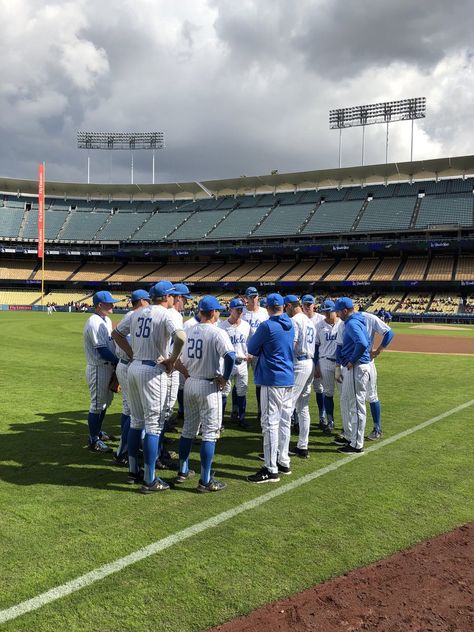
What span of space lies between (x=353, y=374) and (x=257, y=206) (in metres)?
62.4

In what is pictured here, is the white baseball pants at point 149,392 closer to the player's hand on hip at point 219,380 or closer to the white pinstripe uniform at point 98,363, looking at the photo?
the player's hand on hip at point 219,380

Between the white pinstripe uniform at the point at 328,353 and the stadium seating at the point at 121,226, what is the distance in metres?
62.3

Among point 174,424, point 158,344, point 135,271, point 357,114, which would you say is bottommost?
point 174,424

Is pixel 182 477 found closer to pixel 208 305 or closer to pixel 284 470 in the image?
pixel 284 470

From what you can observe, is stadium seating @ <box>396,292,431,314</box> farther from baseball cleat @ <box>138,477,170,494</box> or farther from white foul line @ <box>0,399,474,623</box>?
baseball cleat @ <box>138,477,170,494</box>

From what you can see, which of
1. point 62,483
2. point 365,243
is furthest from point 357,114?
point 62,483

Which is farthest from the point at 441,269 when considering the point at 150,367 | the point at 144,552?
the point at 144,552

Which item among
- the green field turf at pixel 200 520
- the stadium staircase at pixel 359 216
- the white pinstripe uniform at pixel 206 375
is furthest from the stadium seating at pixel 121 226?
the white pinstripe uniform at pixel 206 375

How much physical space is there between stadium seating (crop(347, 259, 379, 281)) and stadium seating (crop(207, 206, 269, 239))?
15.5 metres

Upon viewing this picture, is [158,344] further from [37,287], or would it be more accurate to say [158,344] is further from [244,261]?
[37,287]

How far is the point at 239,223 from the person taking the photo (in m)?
63.5

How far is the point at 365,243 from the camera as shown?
5331 cm

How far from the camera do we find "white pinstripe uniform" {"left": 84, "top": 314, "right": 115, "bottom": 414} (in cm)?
651

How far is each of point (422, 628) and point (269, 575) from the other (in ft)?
3.63
